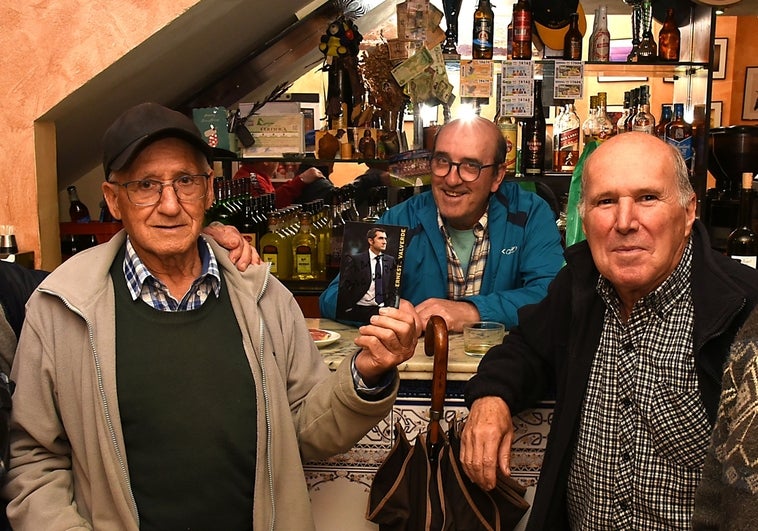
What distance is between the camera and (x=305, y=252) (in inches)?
144

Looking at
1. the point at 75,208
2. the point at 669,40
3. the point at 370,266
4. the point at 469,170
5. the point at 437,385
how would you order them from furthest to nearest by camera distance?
the point at 669,40 → the point at 75,208 → the point at 469,170 → the point at 370,266 → the point at 437,385

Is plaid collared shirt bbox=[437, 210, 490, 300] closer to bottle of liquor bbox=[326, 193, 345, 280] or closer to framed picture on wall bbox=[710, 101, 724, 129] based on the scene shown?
bottle of liquor bbox=[326, 193, 345, 280]

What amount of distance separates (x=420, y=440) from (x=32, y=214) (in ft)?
5.65

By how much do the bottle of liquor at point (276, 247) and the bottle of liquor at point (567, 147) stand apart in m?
1.42

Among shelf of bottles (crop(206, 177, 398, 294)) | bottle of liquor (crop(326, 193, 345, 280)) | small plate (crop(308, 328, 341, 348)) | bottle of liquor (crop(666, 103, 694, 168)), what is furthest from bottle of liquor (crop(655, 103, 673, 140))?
small plate (crop(308, 328, 341, 348))

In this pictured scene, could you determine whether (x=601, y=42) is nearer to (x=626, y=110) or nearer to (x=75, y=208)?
(x=626, y=110)

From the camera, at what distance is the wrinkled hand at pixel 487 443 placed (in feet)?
5.53

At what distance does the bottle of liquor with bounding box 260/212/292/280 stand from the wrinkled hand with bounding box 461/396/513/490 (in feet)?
6.75

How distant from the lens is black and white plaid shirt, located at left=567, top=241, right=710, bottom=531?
5.11 ft

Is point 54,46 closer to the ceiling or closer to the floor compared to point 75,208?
closer to the ceiling

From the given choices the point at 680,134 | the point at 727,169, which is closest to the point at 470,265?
the point at 680,134

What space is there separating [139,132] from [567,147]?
2.71 m

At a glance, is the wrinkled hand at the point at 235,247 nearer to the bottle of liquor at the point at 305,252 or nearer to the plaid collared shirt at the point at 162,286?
the plaid collared shirt at the point at 162,286

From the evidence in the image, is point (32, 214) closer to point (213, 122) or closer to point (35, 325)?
point (213, 122)
